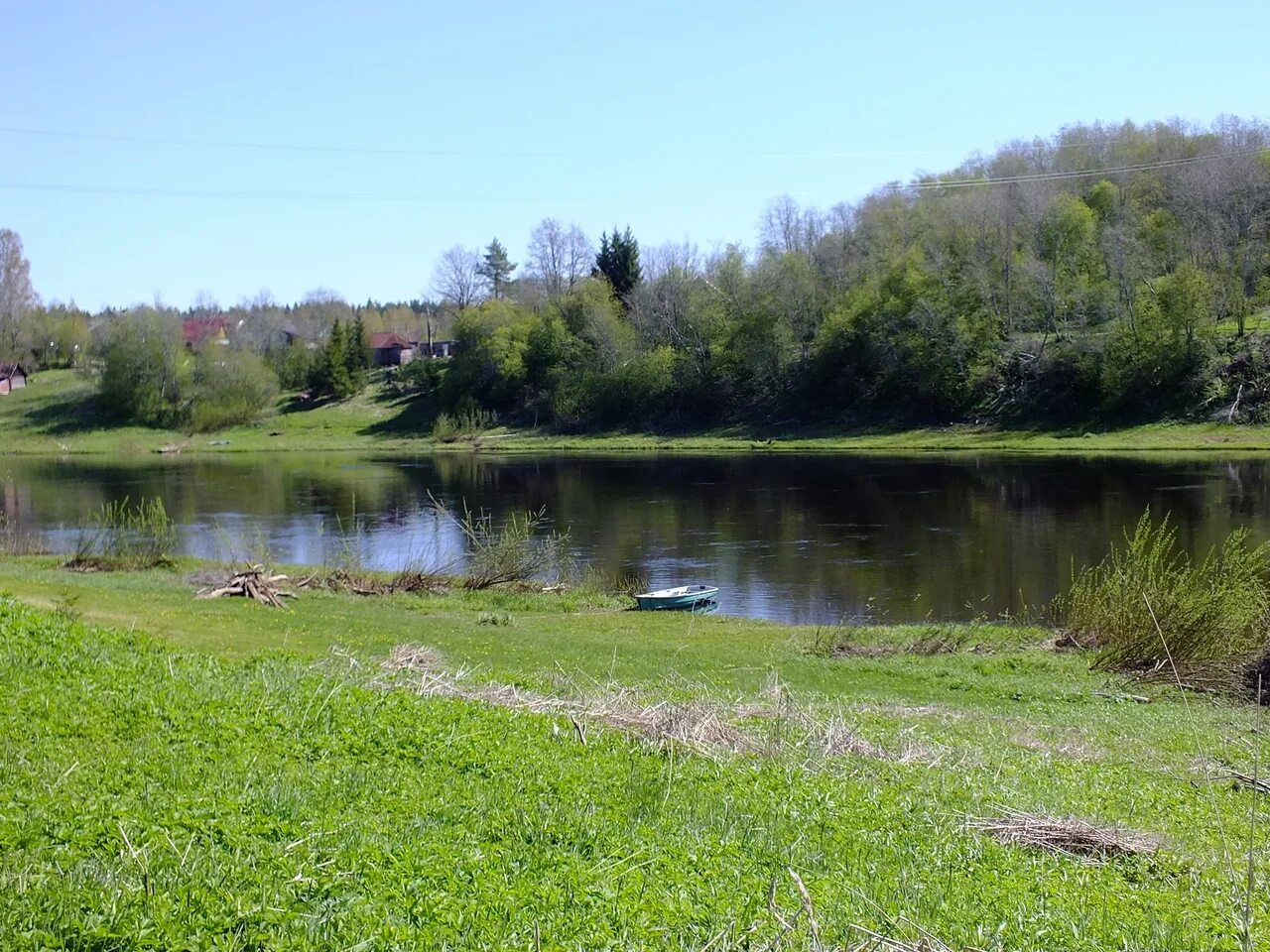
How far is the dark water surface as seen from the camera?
115 ft

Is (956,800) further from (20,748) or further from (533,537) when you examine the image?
(533,537)

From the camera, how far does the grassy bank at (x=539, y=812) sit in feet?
19.5

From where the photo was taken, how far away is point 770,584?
35.2 metres

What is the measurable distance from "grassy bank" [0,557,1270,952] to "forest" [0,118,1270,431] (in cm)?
7365

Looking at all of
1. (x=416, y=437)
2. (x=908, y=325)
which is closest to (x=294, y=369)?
(x=416, y=437)

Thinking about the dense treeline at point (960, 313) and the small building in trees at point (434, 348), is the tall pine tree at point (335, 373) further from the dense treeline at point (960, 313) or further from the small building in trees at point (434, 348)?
the small building in trees at point (434, 348)

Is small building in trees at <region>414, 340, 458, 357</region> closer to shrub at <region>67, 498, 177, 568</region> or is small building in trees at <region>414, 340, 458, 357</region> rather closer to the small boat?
shrub at <region>67, 498, 177, 568</region>

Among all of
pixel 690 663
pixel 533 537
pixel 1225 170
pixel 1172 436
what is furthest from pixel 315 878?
pixel 1225 170

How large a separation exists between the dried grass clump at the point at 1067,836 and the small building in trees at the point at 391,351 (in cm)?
15499

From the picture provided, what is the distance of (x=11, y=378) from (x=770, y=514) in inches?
4513

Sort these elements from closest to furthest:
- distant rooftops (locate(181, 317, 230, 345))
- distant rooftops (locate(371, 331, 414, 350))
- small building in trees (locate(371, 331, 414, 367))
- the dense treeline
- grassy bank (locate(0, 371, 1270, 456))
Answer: grassy bank (locate(0, 371, 1270, 456)), the dense treeline, distant rooftops (locate(181, 317, 230, 345)), small building in trees (locate(371, 331, 414, 367)), distant rooftops (locate(371, 331, 414, 350))

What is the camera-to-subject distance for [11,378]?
431 feet

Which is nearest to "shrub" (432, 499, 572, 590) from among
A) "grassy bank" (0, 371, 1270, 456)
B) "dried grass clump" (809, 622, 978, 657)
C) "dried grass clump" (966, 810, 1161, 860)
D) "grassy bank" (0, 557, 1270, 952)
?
"dried grass clump" (809, 622, 978, 657)

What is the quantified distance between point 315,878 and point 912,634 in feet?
68.7
